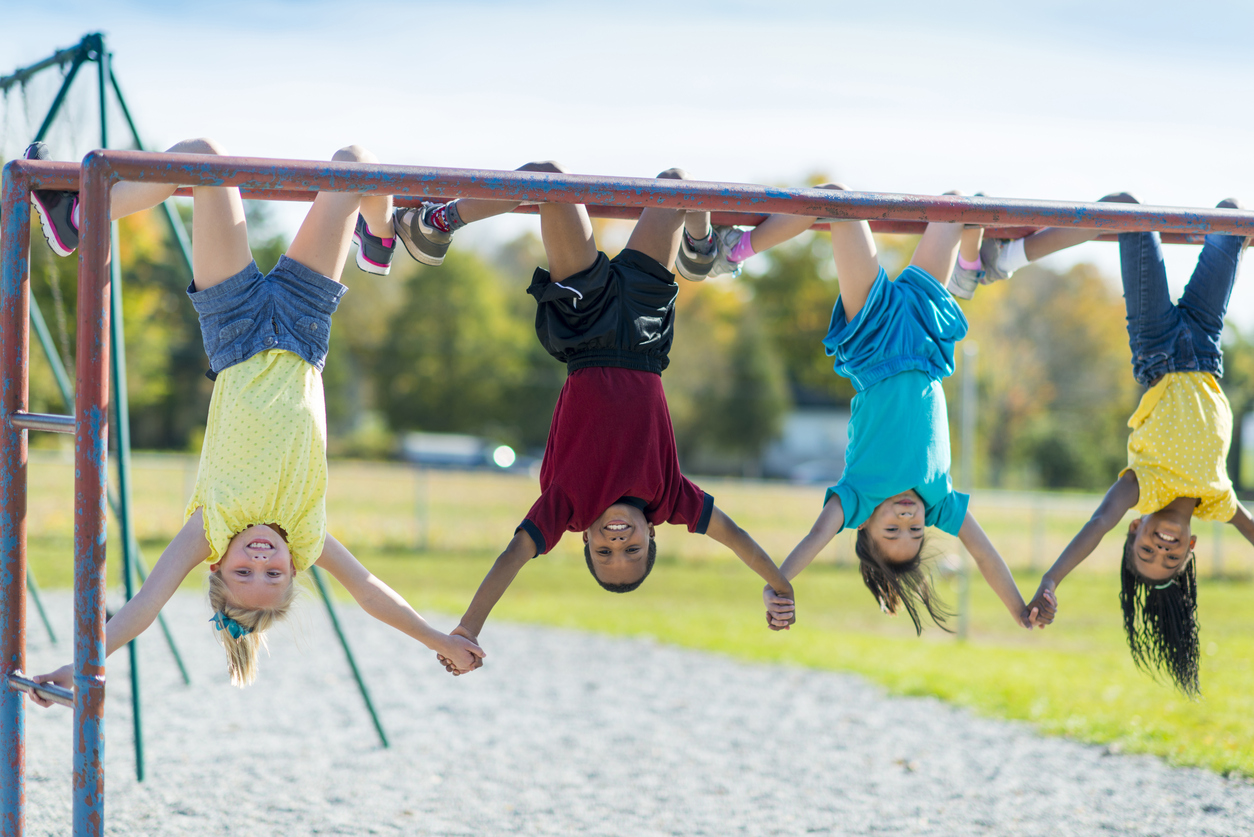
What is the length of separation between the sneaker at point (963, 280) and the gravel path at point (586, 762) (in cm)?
248

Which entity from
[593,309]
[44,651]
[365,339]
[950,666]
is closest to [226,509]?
[593,309]

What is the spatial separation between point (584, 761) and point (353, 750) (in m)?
1.32

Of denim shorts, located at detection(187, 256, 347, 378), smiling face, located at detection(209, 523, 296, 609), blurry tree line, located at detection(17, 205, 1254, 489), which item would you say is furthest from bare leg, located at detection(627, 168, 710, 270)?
blurry tree line, located at detection(17, 205, 1254, 489)

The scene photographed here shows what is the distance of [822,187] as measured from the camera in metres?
3.10

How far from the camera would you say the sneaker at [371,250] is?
11.8 feet

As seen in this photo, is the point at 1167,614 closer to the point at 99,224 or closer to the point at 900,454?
the point at 900,454

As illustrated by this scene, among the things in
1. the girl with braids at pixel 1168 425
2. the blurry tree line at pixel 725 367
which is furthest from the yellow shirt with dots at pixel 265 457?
the blurry tree line at pixel 725 367

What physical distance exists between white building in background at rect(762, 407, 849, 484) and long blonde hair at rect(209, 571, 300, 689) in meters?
35.1

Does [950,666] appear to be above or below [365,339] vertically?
below

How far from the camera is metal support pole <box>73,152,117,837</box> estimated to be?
8.29ft

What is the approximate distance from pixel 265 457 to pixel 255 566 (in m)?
0.33

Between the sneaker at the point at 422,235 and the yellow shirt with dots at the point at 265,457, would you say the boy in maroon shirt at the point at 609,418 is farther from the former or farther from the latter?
the yellow shirt with dots at the point at 265,457

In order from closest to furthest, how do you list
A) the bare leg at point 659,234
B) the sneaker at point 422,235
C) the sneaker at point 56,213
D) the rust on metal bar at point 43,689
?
1. the rust on metal bar at point 43,689
2. the sneaker at point 56,213
3. the bare leg at point 659,234
4. the sneaker at point 422,235

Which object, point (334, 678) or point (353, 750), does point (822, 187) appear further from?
point (334, 678)
